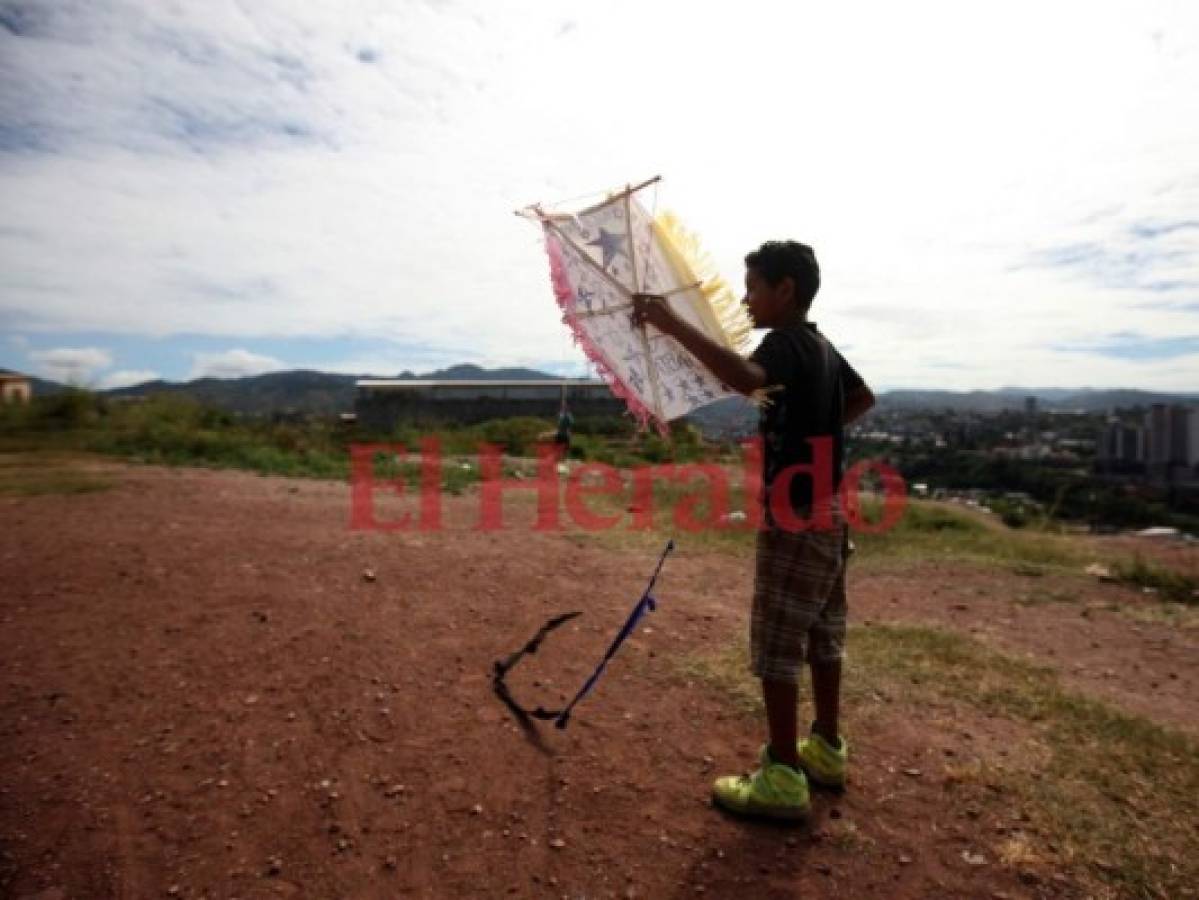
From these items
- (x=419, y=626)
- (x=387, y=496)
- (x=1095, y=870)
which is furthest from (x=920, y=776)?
(x=387, y=496)

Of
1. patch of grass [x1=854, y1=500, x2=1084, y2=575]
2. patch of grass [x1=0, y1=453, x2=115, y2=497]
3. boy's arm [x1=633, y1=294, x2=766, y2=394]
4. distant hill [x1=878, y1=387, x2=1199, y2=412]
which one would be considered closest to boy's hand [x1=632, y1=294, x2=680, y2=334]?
boy's arm [x1=633, y1=294, x2=766, y2=394]

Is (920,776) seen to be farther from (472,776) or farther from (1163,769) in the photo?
(472,776)

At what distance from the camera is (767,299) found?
246 cm

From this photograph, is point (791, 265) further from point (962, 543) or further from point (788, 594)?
point (962, 543)

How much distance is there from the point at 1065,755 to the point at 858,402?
65.4 inches

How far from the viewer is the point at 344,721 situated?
9.92 feet

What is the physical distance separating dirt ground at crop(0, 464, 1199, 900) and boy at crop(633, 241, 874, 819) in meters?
0.17

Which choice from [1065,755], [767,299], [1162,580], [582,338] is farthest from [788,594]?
[1162,580]

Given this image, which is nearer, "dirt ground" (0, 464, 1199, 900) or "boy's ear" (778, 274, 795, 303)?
"dirt ground" (0, 464, 1199, 900)

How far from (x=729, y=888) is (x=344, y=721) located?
5.49 feet

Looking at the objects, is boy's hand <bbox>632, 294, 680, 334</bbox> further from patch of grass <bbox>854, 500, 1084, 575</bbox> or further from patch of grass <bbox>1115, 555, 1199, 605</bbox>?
patch of grass <bbox>1115, 555, 1199, 605</bbox>

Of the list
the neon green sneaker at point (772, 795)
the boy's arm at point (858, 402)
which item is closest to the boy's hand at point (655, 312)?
the boy's arm at point (858, 402)

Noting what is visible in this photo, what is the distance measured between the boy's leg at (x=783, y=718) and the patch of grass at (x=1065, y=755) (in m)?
0.70

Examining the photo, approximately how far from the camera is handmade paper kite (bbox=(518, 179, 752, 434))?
2.50 metres
